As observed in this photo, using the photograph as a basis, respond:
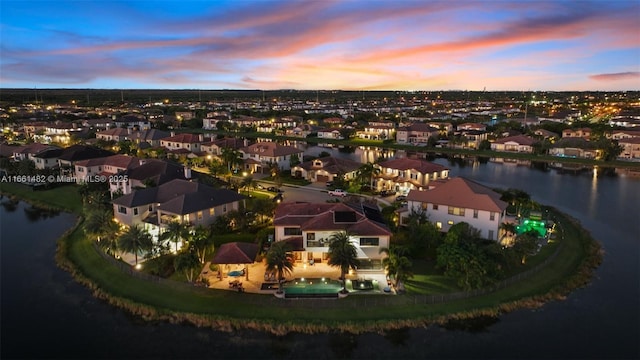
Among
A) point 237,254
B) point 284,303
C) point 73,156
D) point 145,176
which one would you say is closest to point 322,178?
point 145,176

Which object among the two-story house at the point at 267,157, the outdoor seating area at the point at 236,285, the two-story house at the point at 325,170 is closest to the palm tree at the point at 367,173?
the two-story house at the point at 325,170

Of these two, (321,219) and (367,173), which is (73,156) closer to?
(367,173)

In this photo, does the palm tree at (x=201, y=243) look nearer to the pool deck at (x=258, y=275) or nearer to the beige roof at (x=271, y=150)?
the pool deck at (x=258, y=275)

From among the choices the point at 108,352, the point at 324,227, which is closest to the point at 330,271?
the point at 324,227

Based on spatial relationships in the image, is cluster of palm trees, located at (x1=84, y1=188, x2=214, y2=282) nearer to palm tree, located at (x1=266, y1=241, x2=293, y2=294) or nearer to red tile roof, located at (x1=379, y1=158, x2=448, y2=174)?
palm tree, located at (x1=266, y1=241, x2=293, y2=294)

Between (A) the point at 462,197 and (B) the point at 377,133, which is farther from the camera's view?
(B) the point at 377,133

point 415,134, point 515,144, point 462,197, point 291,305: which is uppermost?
point 415,134

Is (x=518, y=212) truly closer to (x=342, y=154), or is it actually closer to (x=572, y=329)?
(x=572, y=329)
